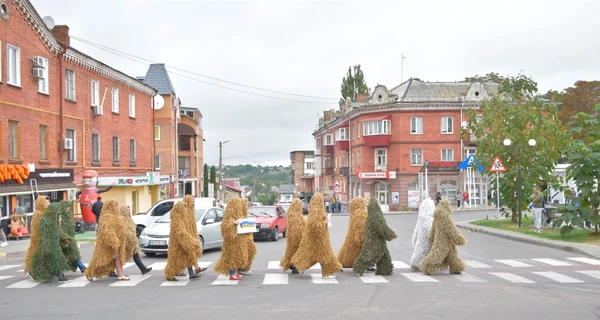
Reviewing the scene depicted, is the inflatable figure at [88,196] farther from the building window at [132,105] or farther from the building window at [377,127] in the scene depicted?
the building window at [377,127]

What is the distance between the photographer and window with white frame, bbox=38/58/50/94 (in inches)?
1018

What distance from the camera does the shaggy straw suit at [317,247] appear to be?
498 inches

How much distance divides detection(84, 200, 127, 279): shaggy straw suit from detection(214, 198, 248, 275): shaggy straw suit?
209cm

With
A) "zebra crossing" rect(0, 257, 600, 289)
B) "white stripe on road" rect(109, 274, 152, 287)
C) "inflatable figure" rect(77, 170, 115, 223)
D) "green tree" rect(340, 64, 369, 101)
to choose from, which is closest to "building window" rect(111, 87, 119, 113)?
"inflatable figure" rect(77, 170, 115, 223)

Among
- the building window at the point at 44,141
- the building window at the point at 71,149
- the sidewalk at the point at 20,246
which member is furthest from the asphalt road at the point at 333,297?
the building window at the point at 71,149

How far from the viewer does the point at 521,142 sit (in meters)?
27.9

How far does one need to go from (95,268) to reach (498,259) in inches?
417

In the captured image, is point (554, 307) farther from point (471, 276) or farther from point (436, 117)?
point (436, 117)

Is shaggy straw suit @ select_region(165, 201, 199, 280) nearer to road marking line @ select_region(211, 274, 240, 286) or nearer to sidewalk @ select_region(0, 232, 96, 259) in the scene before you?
road marking line @ select_region(211, 274, 240, 286)

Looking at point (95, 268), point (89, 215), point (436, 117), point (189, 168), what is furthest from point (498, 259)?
point (189, 168)

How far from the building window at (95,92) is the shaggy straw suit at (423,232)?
22.9 m

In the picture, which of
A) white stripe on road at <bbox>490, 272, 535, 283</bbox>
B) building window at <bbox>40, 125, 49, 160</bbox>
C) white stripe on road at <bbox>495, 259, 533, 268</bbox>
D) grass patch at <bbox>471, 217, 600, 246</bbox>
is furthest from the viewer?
building window at <bbox>40, 125, 49, 160</bbox>

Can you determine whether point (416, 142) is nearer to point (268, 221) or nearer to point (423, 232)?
point (268, 221)

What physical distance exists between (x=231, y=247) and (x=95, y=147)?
22405 millimetres
